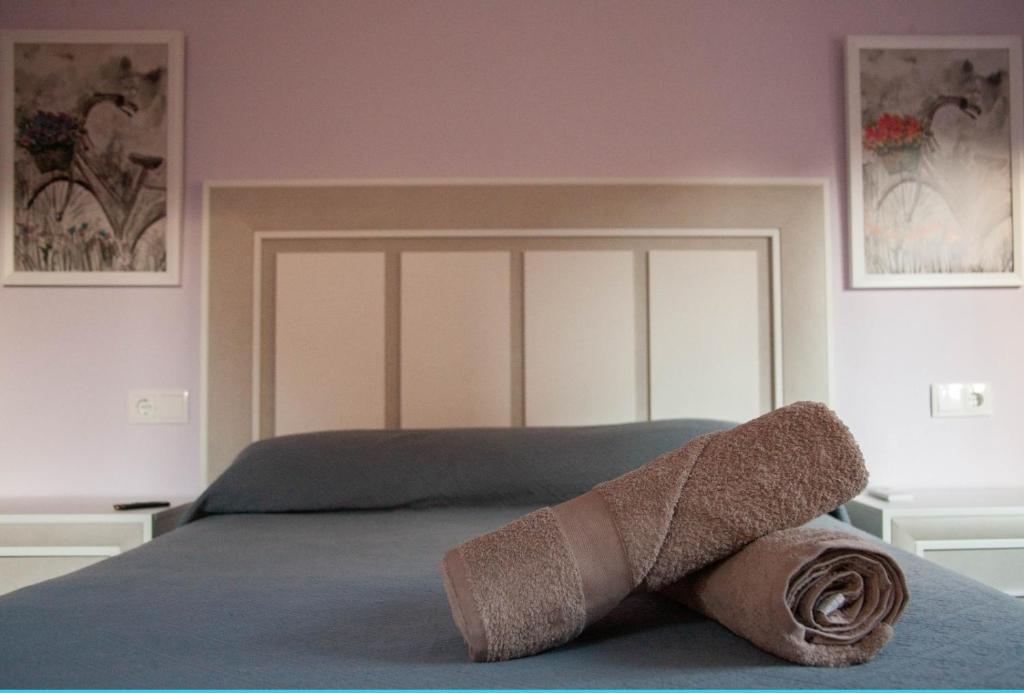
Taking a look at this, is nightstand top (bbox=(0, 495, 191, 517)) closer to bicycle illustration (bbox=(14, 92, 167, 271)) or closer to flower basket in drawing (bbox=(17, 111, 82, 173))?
bicycle illustration (bbox=(14, 92, 167, 271))

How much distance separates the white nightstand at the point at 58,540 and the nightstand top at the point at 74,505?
0.01 metres

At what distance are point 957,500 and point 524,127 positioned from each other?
61.8 inches

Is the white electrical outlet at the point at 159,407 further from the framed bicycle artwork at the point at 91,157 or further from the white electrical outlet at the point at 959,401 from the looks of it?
the white electrical outlet at the point at 959,401

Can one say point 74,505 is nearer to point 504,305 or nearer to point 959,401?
point 504,305

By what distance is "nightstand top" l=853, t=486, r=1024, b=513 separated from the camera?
1.96m

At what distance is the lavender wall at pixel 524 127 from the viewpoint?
7.71 ft

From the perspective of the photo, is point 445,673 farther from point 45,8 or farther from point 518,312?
point 45,8

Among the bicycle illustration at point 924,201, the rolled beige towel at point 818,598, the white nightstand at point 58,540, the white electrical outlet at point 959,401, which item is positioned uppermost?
the bicycle illustration at point 924,201

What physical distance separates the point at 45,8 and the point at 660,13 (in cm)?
186

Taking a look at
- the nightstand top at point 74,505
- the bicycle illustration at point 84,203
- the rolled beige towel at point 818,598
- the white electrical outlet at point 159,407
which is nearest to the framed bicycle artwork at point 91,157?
the bicycle illustration at point 84,203

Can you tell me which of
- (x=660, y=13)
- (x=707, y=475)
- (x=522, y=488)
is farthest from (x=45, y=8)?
(x=707, y=475)

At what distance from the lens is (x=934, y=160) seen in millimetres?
2379

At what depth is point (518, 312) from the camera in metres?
2.33

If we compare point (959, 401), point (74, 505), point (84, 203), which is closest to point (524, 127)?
point (84, 203)
